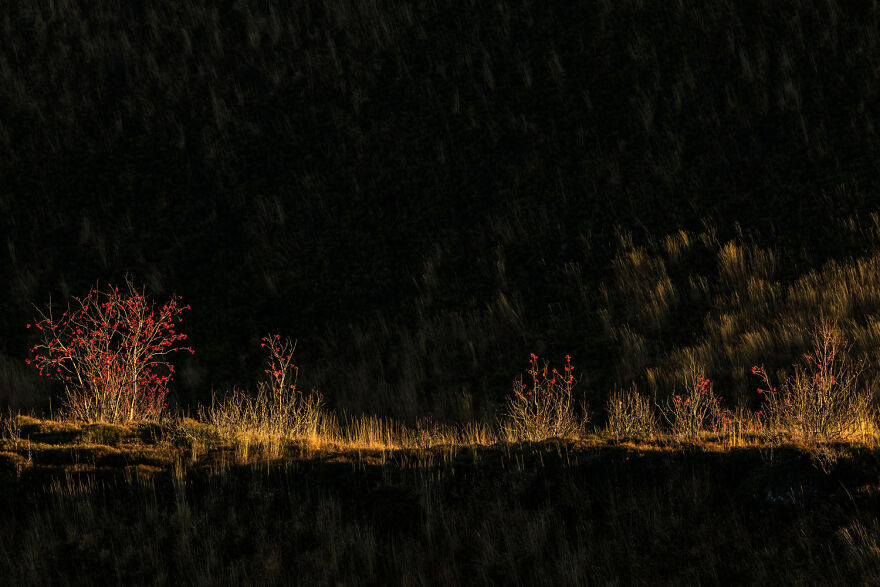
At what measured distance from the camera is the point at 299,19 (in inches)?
869

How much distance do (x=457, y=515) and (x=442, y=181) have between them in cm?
1132

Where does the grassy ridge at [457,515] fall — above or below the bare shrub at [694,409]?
below

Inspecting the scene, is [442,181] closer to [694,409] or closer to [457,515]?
[694,409]

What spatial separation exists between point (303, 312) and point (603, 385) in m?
6.03

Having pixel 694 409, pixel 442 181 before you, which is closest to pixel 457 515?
pixel 694 409

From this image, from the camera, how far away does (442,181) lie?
56.1 ft

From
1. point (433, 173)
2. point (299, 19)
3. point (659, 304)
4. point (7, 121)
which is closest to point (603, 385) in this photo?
point (659, 304)

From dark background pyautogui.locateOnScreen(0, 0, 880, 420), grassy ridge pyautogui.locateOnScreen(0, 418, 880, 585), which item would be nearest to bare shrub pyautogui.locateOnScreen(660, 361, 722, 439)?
dark background pyautogui.locateOnScreen(0, 0, 880, 420)

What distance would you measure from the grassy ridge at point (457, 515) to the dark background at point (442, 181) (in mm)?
4578

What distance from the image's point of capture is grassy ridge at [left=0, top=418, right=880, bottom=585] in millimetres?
5695

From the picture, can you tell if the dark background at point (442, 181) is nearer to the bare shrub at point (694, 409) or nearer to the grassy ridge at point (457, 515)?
the bare shrub at point (694, 409)

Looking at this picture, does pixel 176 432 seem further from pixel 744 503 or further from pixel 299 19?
pixel 299 19

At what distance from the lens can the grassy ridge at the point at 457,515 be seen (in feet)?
18.7

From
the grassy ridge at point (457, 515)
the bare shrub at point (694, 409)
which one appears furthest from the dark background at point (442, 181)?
the grassy ridge at point (457, 515)
